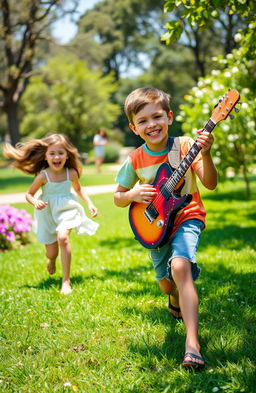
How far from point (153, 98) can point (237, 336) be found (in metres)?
1.71

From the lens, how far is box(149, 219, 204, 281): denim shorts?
2.78 meters

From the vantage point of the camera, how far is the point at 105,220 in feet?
29.3

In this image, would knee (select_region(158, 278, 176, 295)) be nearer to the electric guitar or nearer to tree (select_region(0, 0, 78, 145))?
the electric guitar

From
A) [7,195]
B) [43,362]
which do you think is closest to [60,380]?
[43,362]

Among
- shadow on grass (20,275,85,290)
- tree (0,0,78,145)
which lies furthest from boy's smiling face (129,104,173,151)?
tree (0,0,78,145)

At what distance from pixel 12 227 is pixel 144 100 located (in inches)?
179

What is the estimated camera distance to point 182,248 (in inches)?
110

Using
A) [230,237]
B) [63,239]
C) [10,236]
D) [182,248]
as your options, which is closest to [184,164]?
[182,248]

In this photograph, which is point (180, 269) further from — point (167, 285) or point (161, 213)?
point (167, 285)

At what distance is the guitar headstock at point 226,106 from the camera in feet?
8.53

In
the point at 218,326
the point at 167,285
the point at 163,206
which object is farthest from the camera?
the point at 167,285

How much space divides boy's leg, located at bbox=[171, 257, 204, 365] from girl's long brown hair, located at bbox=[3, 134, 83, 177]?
222 centimetres

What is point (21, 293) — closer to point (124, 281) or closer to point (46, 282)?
point (46, 282)

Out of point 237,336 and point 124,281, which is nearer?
point 237,336
